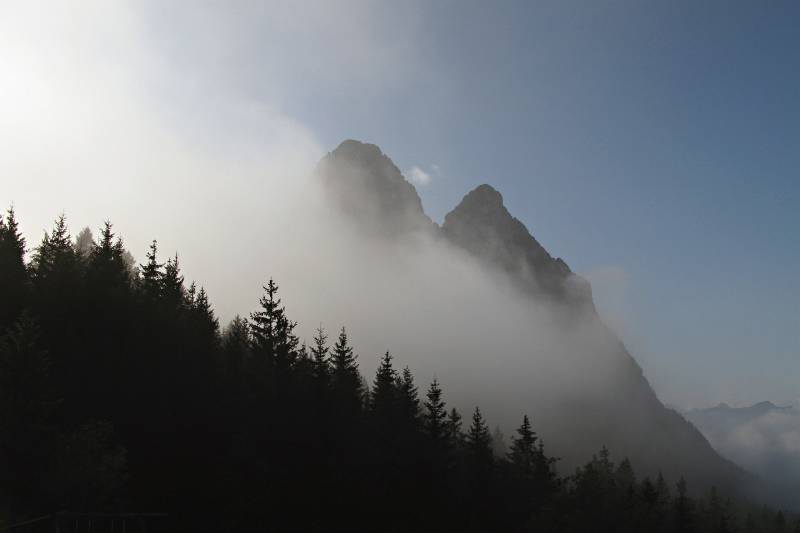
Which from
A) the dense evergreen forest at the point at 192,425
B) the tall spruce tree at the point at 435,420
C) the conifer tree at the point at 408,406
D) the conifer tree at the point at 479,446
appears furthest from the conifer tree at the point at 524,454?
the conifer tree at the point at 408,406

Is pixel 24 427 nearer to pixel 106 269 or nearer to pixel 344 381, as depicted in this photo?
pixel 106 269

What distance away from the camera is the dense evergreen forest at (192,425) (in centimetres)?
3394

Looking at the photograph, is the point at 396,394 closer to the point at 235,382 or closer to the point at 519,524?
the point at 519,524

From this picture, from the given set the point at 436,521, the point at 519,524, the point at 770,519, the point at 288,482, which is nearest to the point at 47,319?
the point at 288,482

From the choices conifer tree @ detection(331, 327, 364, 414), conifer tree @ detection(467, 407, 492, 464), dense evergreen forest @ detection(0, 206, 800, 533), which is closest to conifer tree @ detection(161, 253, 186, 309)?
dense evergreen forest @ detection(0, 206, 800, 533)

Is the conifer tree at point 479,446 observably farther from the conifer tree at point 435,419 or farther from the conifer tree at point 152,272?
the conifer tree at point 152,272

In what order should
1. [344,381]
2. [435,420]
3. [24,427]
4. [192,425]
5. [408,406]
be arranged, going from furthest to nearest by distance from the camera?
[435,420] < [408,406] < [344,381] < [192,425] < [24,427]

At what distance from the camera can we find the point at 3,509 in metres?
29.6

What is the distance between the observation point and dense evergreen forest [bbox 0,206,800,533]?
3394 centimetres

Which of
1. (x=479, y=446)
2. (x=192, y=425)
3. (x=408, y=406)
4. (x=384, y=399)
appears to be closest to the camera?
(x=192, y=425)

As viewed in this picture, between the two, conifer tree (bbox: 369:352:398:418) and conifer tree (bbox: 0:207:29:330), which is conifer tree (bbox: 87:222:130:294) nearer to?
conifer tree (bbox: 0:207:29:330)

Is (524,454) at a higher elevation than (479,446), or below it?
below

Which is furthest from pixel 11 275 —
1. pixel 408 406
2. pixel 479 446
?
pixel 479 446

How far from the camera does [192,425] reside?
1848 inches
